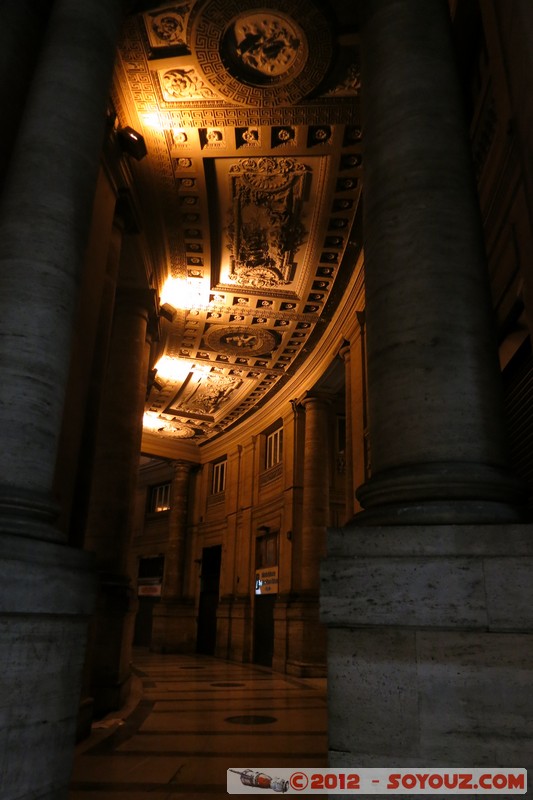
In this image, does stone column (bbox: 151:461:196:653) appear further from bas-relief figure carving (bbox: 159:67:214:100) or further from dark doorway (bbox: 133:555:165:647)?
bas-relief figure carving (bbox: 159:67:214:100)

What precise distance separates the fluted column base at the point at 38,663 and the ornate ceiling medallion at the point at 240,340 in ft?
32.5

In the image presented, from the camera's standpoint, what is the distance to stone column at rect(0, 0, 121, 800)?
243 cm

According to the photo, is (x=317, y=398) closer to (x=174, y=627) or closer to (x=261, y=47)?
(x=261, y=47)

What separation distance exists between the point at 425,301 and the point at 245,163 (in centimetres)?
626

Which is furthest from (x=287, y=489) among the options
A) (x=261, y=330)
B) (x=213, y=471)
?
(x=213, y=471)

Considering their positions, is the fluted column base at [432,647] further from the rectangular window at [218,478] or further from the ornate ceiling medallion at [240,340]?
the rectangular window at [218,478]

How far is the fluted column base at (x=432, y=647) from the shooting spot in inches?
79.4

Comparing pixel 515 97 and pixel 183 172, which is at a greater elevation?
pixel 183 172

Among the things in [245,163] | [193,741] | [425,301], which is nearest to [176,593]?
[193,741]

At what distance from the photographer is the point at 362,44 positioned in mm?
4086

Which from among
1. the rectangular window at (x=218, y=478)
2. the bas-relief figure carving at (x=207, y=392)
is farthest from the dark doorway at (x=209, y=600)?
the bas-relief figure carving at (x=207, y=392)

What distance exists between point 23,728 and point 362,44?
4.75 metres

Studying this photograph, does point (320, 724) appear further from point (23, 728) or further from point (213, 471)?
point (213, 471)

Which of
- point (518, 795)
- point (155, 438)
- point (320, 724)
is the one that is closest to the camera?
point (518, 795)
